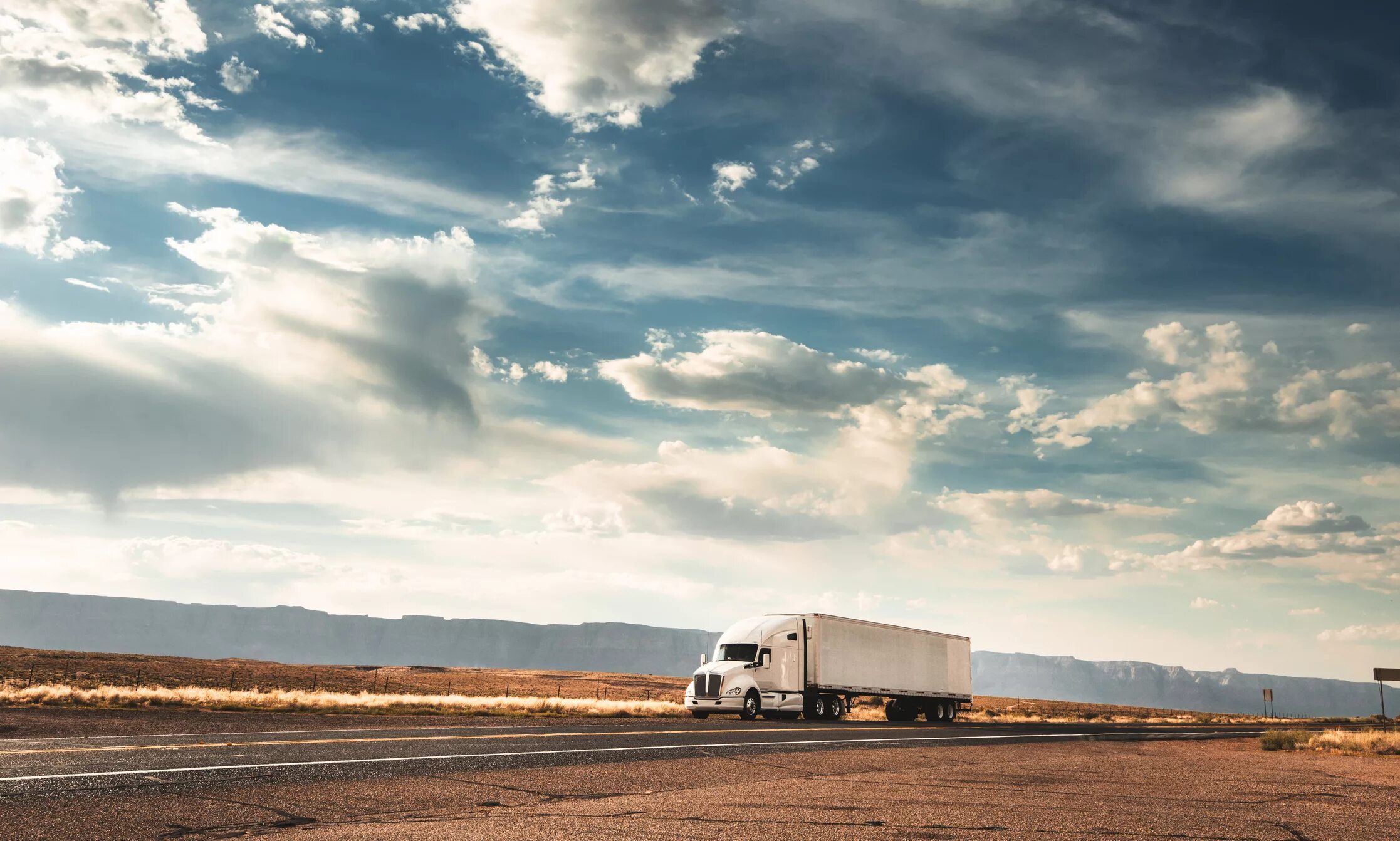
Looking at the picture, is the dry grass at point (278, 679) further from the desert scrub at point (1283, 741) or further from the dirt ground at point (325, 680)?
the desert scrub at point (1283, 741)

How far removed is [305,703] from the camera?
30.5 meters

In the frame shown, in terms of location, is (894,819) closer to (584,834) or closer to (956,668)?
(584,834)

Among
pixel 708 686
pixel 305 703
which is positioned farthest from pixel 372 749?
pixel 708 686

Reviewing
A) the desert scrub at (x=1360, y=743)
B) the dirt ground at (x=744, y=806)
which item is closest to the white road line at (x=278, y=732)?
the dirt ground at (x=744, y=806)

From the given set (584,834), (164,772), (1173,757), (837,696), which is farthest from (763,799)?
(837,696)

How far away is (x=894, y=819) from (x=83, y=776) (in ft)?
27.4

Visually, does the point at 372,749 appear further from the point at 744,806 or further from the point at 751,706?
the point at 751,706

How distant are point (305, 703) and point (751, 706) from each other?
14408 millimetres

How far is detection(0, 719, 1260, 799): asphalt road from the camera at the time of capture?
10.8m

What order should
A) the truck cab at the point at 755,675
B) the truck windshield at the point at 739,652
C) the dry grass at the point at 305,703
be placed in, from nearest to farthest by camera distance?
the dry grass at the point at 305,703
the truck cab at the point at 755,675
the truck windshield at the point at 739,652

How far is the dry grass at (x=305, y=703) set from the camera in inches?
1093

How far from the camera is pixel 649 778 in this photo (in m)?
12.5

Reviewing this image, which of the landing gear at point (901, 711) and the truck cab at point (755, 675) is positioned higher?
the truck cab at point (755, 675)

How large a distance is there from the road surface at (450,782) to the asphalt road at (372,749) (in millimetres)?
52
